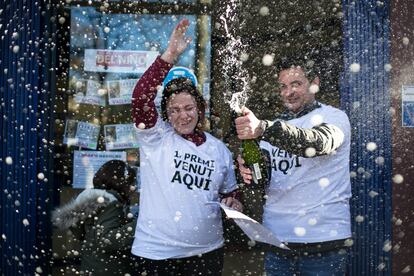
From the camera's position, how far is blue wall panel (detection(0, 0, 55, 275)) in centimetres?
494

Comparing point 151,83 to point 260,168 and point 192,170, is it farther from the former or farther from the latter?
point 260,168

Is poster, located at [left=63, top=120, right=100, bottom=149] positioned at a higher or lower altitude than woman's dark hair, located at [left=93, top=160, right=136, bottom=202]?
higher

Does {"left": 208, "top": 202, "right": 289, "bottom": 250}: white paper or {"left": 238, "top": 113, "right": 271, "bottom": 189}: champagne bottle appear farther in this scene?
{"left": 238, "top": 113, "right": 271, "bottom": 189}: champagne bottle

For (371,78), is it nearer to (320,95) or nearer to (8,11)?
(320,95)

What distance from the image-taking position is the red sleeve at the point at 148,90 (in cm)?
353

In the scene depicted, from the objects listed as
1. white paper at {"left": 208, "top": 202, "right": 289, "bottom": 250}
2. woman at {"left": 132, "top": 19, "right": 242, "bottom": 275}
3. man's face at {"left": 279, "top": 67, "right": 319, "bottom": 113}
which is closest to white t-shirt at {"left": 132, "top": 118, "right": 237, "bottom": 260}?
woman at {"left": 132, "top": 19, "right": 242, "bottom": 275}

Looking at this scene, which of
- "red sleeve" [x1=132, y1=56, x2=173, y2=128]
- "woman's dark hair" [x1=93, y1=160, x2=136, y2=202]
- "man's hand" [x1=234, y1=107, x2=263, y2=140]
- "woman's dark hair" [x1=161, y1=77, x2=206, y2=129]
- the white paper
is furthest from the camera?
"woman's dark hair" [x1=93, y1=160, x2=136, y2=202]

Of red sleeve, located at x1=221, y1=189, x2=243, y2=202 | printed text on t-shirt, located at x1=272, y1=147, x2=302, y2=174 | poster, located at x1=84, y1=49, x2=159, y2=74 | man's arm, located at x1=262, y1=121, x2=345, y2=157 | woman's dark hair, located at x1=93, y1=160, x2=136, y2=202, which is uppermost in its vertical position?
poster, located at x1=84, y1=49, x2=159, y2=74

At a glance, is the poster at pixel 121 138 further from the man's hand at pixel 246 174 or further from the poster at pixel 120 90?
the man's hand at pixel 246 174

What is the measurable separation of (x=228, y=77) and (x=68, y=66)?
1.37 m

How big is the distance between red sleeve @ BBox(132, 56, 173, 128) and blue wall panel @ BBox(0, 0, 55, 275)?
1.64 m

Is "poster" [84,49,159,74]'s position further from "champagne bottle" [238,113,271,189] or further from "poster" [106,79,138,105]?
"champagne bottle" [238,113,271,189]

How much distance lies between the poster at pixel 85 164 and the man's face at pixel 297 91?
2.10 meters

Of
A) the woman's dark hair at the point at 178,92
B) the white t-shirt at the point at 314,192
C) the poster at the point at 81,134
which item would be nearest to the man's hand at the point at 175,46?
the woman's dark hair at the point at 178,92
